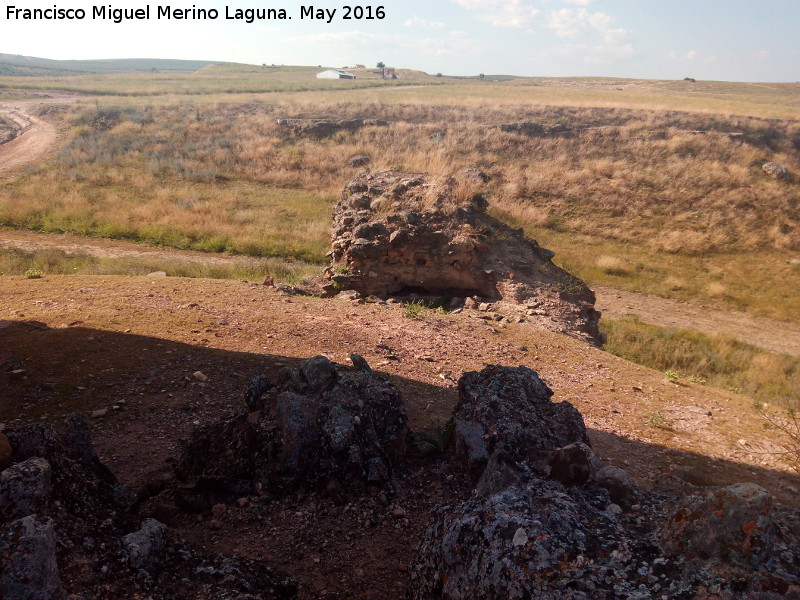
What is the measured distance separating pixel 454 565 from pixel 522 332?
6.83m

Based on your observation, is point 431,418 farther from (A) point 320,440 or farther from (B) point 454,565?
(B) point 454,565

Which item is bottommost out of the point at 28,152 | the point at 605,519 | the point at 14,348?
the point at 14,348

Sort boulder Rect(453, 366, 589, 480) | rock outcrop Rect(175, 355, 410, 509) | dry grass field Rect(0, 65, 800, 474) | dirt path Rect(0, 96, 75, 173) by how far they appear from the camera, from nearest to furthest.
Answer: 1. rock outcrop Rect(175, 355, 410, 509)
2. boulder Rect(453, 366, 589, 480)
3. dry grass field Rect(0, 65, 800, 474)
4. dirt path Rect(0, 96, 75, 173)

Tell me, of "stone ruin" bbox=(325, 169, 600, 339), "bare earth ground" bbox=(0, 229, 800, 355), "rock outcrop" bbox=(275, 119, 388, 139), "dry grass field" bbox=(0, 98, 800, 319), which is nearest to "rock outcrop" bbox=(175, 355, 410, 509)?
"stone ruin" bbox=(325, 169, 600, 339)

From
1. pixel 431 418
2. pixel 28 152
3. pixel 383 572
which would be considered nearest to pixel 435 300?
pixel 431 418

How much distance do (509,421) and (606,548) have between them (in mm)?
1915

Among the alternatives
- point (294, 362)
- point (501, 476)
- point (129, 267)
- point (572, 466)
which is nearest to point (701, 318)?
point (294, 362)

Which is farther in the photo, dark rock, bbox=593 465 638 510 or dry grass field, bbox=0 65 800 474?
dry grass field, bbox=0 65 800 474

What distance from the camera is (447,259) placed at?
11.1 metres

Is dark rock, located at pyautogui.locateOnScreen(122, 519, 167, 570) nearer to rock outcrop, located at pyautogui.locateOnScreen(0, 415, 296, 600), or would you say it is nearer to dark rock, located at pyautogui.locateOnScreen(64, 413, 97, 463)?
rock outcrop, located at pyautogui.locateOnScreen(0, 415, 296, 600)

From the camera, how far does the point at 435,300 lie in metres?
11.4

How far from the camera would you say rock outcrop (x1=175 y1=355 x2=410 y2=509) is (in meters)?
3.82

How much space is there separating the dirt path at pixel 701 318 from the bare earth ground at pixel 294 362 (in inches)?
279

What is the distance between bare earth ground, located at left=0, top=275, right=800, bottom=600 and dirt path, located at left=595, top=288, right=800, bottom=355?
710 cm
